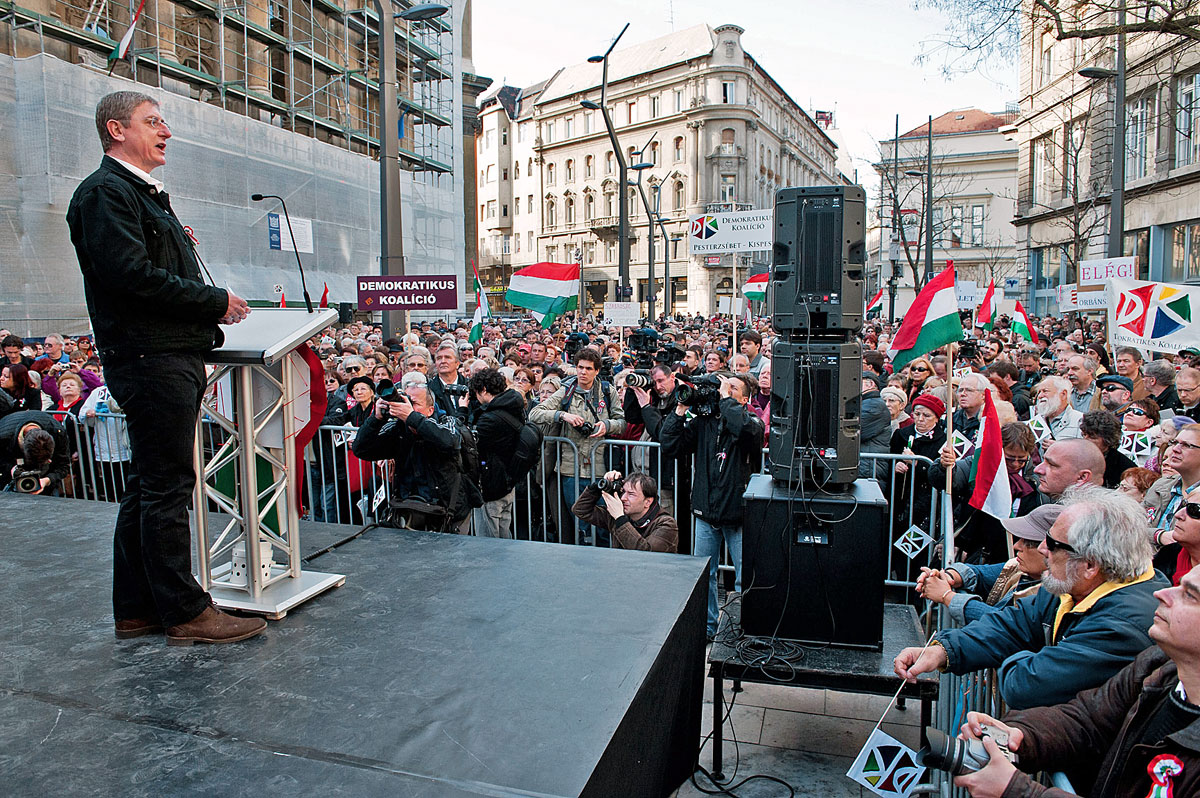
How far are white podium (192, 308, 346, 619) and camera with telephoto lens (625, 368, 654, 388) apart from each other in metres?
3.52

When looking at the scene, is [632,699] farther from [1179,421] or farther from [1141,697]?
[1179,421]

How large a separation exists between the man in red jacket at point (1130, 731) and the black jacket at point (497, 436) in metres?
4.40

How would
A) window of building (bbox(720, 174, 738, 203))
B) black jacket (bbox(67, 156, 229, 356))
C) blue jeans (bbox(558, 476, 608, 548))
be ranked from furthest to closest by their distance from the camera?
window of building (bbox(720, 174, 738, 203)) < blue jeans (bbox(558, 476, 608, 548)) < black jacket (bbox(67, 156, 229, 356))

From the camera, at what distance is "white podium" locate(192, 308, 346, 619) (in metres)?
3.40

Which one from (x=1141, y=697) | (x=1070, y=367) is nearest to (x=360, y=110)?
(x=1070, y=367)

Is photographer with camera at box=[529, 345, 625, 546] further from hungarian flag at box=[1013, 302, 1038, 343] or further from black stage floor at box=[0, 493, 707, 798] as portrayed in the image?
hungarian flag at box=[1013, 302, 1038, 343]

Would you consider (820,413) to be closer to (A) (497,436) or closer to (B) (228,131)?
A: (A) (497,436)

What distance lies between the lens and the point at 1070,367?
29.6 ft

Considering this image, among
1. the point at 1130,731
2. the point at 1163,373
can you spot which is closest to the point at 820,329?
the point at 1130,731

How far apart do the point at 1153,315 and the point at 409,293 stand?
8416 millimetres

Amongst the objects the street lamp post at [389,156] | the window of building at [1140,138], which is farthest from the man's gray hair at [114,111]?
the window of building at [1140,138]

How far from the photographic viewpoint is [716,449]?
6168mm

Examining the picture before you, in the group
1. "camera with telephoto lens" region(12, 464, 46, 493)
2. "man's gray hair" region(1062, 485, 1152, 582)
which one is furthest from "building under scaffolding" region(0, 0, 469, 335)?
"man's gray hair" region(1062, 485, 1152, 582)

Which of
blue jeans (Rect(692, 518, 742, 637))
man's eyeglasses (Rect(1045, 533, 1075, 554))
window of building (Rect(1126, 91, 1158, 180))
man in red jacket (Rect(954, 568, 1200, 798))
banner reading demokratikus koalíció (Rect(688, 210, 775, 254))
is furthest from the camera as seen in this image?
window of building (Rect(1126, 91, 1158, 180))
